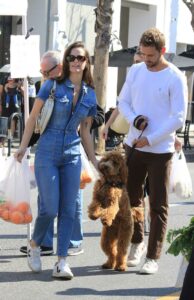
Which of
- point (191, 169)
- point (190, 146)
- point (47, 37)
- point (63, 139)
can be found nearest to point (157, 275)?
point (63, 139)

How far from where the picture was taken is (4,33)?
23.8m

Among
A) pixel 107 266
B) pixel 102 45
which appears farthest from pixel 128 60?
pixel 107 266

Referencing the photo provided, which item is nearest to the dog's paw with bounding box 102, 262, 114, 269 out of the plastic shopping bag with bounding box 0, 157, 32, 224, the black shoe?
the black shoe

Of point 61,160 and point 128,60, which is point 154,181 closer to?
point 61,160

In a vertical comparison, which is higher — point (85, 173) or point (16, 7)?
point (16, 7)

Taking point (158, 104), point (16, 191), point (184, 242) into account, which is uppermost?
point (158, 104)

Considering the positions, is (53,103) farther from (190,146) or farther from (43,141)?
(190,146)

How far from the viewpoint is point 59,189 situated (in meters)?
6.61

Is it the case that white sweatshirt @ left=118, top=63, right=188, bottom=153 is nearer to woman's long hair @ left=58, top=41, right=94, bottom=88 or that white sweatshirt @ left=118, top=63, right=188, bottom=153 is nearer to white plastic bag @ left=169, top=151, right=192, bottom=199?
woman's long hair @ left=58, top=41, right=94, bottom=88

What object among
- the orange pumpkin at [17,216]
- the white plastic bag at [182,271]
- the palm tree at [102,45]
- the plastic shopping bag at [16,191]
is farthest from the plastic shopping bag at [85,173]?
the palm tree at [102,45]

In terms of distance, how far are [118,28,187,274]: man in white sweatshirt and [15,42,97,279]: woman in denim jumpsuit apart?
1.39 ft

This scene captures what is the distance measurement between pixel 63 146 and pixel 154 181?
891 mm

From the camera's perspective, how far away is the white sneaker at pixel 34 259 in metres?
6.86

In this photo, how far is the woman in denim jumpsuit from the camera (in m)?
6.52
